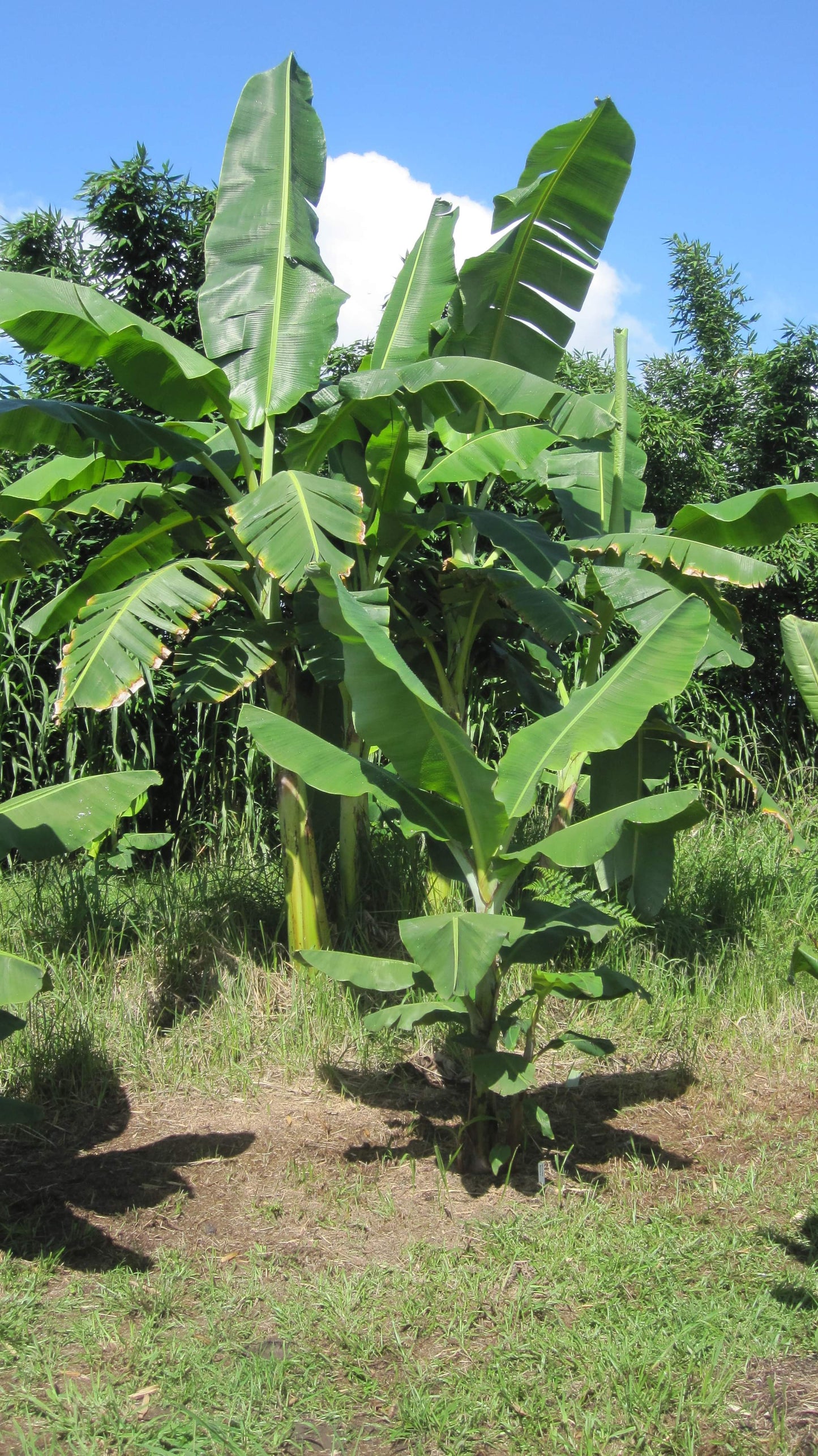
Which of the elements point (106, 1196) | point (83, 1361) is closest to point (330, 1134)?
point (106, 1196)

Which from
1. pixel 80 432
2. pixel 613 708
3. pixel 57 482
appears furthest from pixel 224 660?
pixel 613 708

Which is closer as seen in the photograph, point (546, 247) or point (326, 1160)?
point (326, 1160)

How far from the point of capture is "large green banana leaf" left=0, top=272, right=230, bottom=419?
169 inches

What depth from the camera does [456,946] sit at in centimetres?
316

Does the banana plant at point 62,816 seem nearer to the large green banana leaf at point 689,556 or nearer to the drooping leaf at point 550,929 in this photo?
the drooping leaf at point 550,929

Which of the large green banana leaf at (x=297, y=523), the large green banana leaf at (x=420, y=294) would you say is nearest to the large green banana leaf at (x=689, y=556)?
the large green banana leaf at (x=297, y=523)

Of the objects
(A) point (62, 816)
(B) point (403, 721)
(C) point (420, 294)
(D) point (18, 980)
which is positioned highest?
(C) point (420, 294)

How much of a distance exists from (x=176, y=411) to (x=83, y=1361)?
12.1 ft

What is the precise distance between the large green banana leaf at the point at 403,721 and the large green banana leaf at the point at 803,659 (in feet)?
6.02

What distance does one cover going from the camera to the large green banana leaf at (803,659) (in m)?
4.78

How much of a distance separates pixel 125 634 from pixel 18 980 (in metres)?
2.08

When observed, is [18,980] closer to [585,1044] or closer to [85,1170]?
[85,1170]

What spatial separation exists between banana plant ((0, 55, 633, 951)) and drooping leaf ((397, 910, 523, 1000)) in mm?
1556

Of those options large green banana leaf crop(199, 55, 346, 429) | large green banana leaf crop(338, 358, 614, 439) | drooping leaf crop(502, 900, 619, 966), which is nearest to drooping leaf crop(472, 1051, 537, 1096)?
drooping leaf crop(502, 900, 619, 966)
